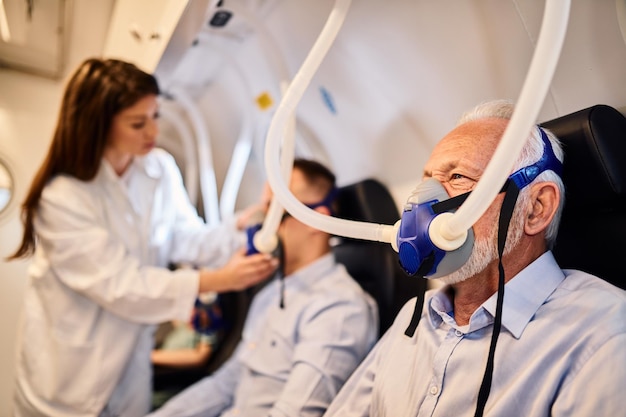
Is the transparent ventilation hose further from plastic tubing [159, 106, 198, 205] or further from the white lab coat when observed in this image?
plastic tubing [159, 106, 198, 205]

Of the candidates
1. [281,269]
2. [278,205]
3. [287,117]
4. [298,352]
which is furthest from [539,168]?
[281,269]

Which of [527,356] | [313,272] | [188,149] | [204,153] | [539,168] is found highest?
[539,168]

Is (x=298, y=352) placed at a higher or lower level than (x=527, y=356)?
lower

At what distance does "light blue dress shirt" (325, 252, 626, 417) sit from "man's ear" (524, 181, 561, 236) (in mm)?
75

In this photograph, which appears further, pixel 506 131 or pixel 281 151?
pixel 281 151

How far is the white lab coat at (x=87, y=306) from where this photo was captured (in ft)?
4.57

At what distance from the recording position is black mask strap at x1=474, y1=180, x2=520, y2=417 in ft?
2.52

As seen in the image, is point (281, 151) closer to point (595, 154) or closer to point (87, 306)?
point (595, 154)

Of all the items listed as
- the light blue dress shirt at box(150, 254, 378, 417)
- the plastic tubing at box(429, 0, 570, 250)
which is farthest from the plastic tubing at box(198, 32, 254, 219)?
the plastic tubing at box(429, 0, 570, 250)

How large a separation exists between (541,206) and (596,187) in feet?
0.37

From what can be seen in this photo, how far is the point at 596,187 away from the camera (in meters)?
0.84

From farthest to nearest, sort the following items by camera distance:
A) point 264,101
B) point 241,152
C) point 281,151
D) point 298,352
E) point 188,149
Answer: point 188,149 < point 241,152 < point 264,101 < point 298,352 < point 281,151

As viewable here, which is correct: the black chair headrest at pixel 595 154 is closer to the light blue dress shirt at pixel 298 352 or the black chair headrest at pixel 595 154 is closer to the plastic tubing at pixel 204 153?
the light blue dress shirt at pixel 298 352

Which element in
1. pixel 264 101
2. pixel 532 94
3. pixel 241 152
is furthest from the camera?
pixel 241 152
